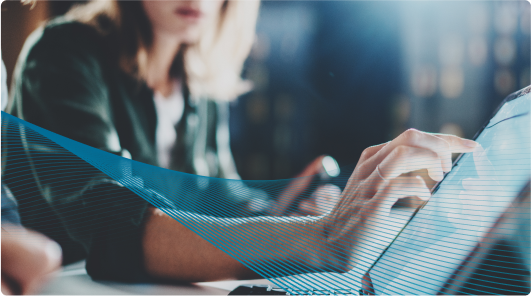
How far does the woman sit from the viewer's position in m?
0.39

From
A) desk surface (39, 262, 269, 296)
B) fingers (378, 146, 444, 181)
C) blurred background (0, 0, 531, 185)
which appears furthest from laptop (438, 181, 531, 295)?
blurred background (0, 0, 531, 185)

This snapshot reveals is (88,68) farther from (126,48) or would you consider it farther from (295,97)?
(295,97)

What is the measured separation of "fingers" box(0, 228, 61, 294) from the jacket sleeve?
2.0 inches

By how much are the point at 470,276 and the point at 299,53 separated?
3.39ft

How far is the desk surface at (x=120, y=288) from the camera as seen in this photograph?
0.37m

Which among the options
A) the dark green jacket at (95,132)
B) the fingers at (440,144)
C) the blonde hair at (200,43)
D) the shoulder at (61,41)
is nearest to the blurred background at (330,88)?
A: the blonde hair at (200,43)

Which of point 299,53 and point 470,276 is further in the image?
point 299,53

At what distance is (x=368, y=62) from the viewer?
1.21 metres

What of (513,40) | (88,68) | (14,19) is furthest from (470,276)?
(513,40)

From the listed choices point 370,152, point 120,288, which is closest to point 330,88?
point 370,152

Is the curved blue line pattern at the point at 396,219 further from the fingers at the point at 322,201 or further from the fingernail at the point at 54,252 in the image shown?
the fingernail at the point at 54,252

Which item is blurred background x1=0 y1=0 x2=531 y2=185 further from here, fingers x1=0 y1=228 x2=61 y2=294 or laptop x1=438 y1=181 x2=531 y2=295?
laptop x1=438 y1=181 x2=531 y2=295

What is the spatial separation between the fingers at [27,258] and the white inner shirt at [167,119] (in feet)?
1.76

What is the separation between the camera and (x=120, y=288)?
385 mm
